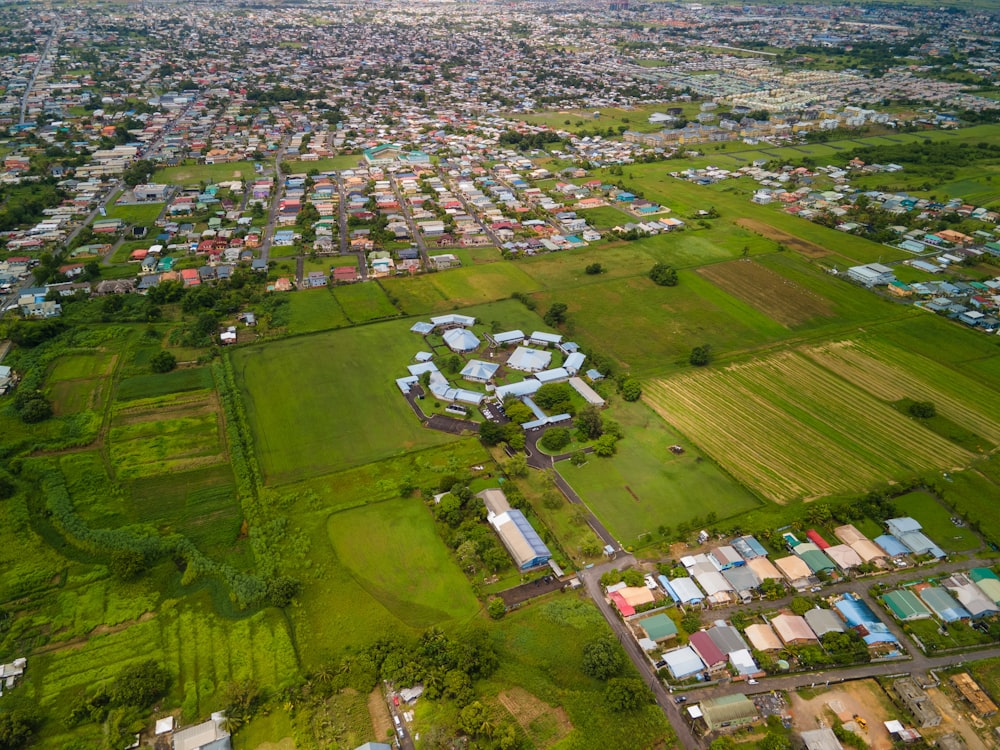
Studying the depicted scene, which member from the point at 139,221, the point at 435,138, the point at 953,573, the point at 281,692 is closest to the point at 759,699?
the point at 953,573

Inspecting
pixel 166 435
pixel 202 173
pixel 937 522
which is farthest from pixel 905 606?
pixel 202 173

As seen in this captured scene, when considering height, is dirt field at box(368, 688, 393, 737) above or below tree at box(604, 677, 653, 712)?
below

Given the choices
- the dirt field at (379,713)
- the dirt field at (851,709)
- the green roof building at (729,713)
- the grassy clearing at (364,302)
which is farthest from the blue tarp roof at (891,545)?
the grassy clearing at (364,302)

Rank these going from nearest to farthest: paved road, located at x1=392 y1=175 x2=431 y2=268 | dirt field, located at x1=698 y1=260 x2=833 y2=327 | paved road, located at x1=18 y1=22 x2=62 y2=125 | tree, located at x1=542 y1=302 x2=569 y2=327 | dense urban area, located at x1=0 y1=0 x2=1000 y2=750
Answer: dense urban area, located at x1=0 y1=0 x2=1000 y2=750, tree, located at x1=542 y1=302 x2=569 y2=327, dirt field, located at x1=698 y1=260 x2=833 y2=327, paved road, located at x1=392 y1=175 x2=431 y2=268, paved road, located at x1=18 y1=22 x2=62 y2=125

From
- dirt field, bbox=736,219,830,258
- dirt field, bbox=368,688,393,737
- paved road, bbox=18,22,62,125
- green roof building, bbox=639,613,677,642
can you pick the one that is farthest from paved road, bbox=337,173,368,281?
paved road, bbox=18,22,62,125

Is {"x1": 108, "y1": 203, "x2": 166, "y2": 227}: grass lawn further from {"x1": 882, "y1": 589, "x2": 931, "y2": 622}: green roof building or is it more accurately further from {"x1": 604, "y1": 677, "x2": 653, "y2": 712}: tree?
{"x1": 882, "y1": 589, "x2": 931, "y2": 622}: green roof building

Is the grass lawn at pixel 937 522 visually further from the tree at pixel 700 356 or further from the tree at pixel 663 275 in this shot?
the tree at pixel 663 275

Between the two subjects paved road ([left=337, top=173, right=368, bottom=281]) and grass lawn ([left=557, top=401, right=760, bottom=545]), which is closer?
grass lawn ([left=557, top=401, right=760, bottom=545])

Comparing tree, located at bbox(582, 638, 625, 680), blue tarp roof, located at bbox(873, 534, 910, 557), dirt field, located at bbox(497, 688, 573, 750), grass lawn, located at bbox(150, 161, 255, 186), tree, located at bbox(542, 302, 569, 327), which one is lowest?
grass lawn, located at bbox(150, 161, 255, 186)

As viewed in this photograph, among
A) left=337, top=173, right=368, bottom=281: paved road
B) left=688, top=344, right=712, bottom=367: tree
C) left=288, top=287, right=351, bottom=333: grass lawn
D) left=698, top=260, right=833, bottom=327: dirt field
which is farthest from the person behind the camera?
left=337, top=173, right=368, bottom=281: paved road
